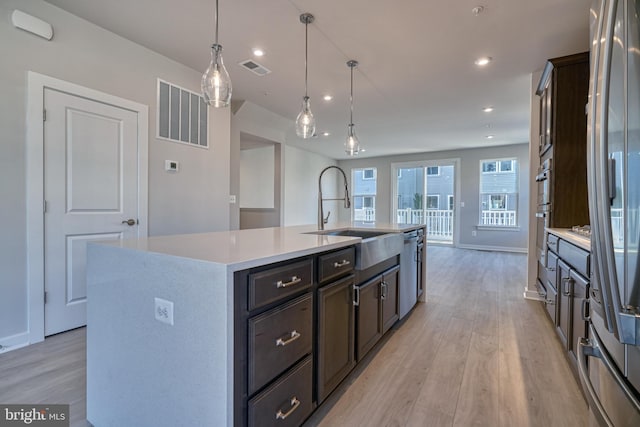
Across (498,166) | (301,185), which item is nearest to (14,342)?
(301,185)

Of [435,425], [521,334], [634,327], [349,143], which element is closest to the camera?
[634,327]

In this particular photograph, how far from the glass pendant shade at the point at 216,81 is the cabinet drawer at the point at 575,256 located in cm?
233

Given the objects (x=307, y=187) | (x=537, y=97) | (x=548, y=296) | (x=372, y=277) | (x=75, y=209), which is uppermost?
(x=537, y=97)

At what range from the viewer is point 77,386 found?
5.84 feet

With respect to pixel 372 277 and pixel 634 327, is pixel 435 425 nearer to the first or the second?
pixel 372 277

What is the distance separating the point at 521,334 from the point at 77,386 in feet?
10.5

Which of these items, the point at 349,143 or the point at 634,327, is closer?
the point at 634,327

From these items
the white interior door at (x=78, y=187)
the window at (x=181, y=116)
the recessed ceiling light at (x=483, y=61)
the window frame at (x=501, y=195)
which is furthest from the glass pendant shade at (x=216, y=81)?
the window frame at (x=501, y=195)

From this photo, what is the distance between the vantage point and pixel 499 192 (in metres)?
7.51

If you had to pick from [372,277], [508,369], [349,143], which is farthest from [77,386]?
[349,143]

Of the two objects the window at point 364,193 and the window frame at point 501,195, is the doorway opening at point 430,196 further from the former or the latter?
the window at point 364,193

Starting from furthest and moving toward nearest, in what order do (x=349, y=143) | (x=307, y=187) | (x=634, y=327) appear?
(x=307, y=187) → (x=349, y=143) → (x=634, y=327)

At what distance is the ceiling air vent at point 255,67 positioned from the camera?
330cm

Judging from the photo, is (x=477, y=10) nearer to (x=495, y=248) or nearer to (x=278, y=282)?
(x=278, y=282)
